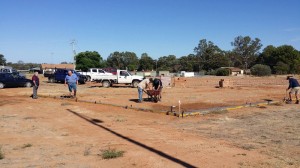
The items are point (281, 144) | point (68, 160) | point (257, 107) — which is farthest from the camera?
Answer: point (257, 107)

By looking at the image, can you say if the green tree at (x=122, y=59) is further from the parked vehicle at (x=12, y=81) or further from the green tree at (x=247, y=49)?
the parked vehicle at (x=12, y=81)

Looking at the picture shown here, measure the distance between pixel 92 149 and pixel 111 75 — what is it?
22.7 metres

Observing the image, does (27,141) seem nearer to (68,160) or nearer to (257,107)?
(68,160)

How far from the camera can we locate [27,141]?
9.69 metres

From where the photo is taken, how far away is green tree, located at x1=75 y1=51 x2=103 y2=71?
330 ft

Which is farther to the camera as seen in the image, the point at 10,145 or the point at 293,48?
the point at 293,48

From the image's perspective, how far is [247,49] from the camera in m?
144

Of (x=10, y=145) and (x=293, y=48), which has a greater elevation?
(x=293, y=48)

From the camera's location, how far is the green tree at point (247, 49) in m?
143

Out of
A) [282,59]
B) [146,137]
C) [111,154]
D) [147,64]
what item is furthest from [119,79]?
[147,64]

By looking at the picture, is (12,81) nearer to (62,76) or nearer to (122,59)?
(62,76)

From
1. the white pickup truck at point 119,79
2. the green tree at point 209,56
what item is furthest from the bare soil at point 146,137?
the green tree at point 209,56

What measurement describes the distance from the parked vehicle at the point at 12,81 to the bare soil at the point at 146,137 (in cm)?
1391

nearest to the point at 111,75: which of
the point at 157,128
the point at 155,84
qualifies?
the point at 155,84
